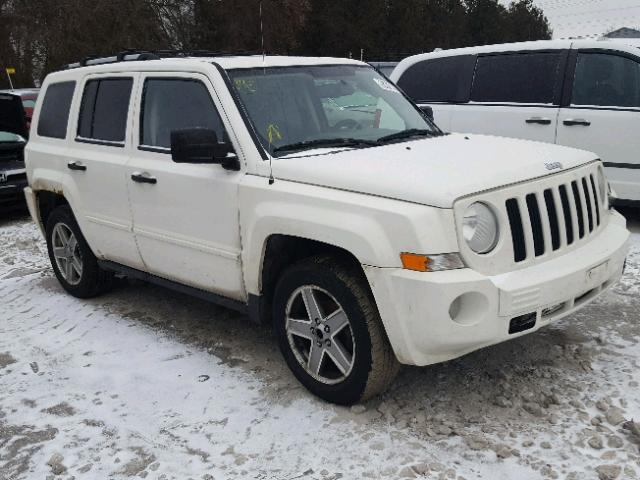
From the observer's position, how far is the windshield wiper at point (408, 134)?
13.4 feet

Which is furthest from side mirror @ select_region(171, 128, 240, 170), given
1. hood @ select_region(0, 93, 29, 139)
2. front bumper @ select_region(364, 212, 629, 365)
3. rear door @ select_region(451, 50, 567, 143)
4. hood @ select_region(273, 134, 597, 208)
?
hood @ select_region(0, 93, 29, 139)

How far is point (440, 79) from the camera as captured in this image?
7680mm

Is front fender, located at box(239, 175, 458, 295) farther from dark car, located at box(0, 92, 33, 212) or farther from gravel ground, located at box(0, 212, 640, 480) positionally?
dark car, located at box(0, 92, 33, 212)

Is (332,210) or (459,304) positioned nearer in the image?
(459,304)

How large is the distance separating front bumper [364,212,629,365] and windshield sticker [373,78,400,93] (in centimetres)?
194

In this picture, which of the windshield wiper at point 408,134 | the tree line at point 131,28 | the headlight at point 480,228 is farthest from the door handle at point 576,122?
the tree line at point 131,28

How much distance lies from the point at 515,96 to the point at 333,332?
4509 mm

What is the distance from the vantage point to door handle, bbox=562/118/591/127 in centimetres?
657

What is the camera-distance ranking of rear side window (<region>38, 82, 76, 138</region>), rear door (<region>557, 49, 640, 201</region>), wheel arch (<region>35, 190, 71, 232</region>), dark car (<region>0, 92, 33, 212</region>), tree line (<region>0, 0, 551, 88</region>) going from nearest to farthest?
rear side window (<region>38, 82, 76, 138</region>) → wheel arch (<region>35, 190, 71, 232</region>) → rear door (<region>557, 49, 640, 201</region>) → dark car (<region>0, 92, 33, 212</region>) → tree line (<region>0, 0, 551, 88</region>)

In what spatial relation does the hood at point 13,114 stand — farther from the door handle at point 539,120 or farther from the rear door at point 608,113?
the rear door at point 608,113

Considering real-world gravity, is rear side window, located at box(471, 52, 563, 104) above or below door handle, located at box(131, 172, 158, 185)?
above

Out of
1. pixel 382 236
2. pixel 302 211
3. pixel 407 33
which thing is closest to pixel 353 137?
pixel 302 211

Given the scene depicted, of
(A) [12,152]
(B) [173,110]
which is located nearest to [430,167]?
(B) [173,110]

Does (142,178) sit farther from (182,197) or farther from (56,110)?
(56,110)
